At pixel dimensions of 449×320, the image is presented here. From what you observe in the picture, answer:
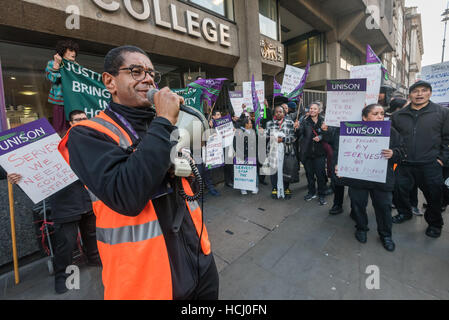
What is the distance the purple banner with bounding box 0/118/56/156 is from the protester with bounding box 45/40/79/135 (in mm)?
592

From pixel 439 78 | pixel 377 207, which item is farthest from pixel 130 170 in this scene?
pixel 439 78

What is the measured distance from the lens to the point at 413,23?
3669 cm

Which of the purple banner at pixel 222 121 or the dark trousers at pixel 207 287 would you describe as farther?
the purple banner at pixel 222 121

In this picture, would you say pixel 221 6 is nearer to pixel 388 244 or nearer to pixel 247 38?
pixel 247 38

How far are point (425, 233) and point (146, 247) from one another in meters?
4.03

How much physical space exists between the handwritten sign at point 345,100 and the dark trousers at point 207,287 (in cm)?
318

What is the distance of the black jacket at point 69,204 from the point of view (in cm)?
242

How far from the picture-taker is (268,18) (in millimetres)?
8281

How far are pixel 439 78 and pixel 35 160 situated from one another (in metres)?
6.69

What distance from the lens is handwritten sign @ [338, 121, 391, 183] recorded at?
2660 millimetres

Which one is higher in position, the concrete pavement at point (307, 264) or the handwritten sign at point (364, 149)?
the handwritten sign at point (364, 149)

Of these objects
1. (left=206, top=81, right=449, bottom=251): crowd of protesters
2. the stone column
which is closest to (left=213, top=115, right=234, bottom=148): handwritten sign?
(left=206, top=81, right=449, bottom=251): crowd of protesters

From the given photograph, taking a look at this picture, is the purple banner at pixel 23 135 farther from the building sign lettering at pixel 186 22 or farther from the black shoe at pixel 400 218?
the black shoe at pixel 400 218

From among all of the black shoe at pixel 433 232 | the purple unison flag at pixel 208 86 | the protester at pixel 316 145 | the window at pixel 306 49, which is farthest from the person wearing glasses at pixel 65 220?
the window at pixel 306 49
